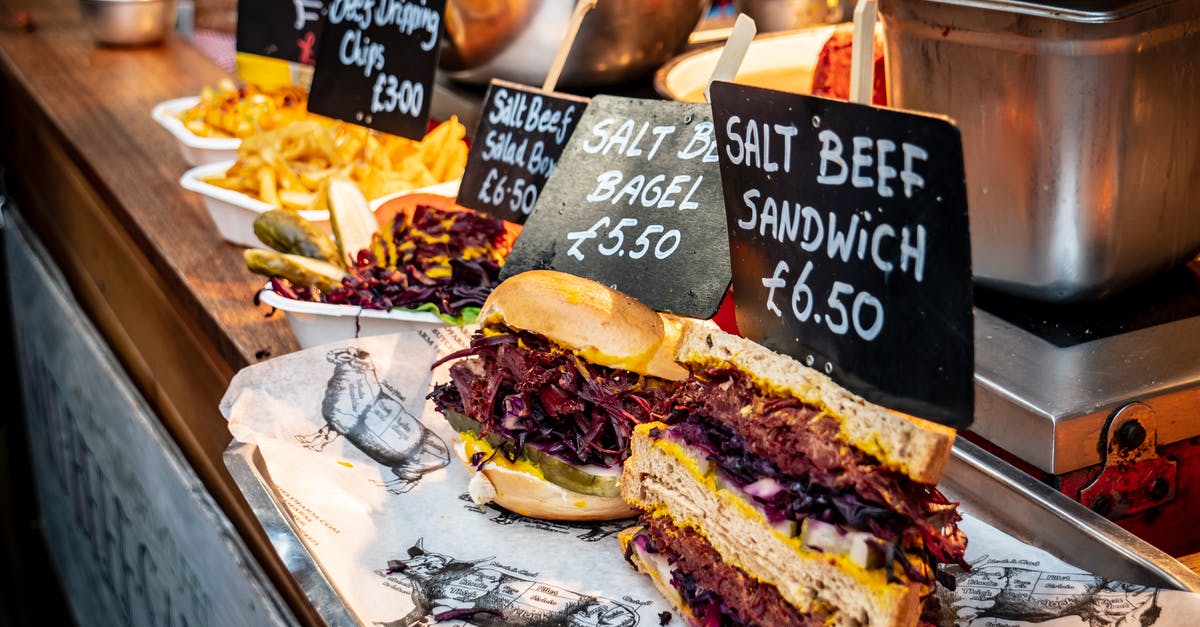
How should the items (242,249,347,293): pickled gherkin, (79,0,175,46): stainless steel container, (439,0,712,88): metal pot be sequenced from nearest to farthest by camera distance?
(242,249,347,293): pickled gherkin → (439,0,712,88): metal pot → (79,0,175,46): stainless steel container

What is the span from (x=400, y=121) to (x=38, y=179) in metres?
1.94

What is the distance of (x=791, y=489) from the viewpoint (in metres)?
1.30

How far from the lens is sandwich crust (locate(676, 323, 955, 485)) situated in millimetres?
1192

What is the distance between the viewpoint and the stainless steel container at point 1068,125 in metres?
1.61

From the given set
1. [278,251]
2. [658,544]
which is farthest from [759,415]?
[278,251]

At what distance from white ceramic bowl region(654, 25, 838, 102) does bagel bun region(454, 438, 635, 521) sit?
1259 millimetres

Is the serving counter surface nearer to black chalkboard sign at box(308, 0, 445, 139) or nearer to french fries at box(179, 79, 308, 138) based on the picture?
Result: french fries at box(179, 79, 308, 138)

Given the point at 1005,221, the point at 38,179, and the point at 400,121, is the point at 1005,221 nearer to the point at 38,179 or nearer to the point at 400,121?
the point at 400,121

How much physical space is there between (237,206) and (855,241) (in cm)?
177

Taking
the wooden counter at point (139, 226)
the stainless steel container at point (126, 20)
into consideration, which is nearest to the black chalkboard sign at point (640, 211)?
the wooden counter at point (139, 226)

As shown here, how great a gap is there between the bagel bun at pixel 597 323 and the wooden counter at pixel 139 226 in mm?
594

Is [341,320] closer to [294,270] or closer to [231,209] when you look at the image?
[294,270]

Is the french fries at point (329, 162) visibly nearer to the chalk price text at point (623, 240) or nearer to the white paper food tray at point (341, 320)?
the white paper food tray at point (341, 320)

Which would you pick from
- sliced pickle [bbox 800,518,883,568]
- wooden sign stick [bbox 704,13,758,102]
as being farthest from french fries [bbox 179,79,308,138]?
sliced pickle [bbox 800,518,883,568]
